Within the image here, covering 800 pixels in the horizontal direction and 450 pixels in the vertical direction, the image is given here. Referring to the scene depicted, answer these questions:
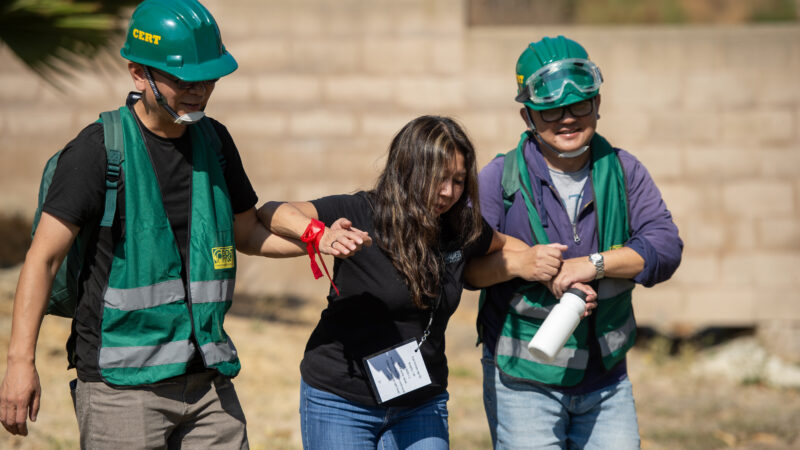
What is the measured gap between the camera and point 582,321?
3.30 metres

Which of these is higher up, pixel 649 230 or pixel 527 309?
pixel 649 230

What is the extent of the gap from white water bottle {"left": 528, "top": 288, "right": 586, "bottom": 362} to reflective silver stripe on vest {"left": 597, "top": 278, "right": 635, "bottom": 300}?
213 mm

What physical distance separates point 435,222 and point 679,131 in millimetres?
5928

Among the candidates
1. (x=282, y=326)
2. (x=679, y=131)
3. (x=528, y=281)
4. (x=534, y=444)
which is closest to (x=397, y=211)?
(x=528, y=281)

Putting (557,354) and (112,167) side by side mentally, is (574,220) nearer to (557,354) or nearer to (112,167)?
(557,354)

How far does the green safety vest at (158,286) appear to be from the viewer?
2701 millimetres

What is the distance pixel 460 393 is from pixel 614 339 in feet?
12.0

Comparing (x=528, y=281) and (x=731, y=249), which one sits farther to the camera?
(x=731, y=249)

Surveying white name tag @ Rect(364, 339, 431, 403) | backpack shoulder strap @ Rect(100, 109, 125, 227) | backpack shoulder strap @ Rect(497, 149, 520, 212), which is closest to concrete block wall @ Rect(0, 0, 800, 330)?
backpack shoulder strap @ Rect(497, 149, 520, 212)

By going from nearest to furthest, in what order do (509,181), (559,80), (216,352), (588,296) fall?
(216,352)
(588,296)
(559,80)
(509,181)

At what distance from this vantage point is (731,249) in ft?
27.2

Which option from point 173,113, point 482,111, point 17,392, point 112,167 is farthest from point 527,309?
point 482,111

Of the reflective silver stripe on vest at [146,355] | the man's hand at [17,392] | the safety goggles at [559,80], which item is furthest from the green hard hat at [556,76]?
the man's hand at [17,392]

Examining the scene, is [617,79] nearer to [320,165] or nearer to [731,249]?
[731,249]
